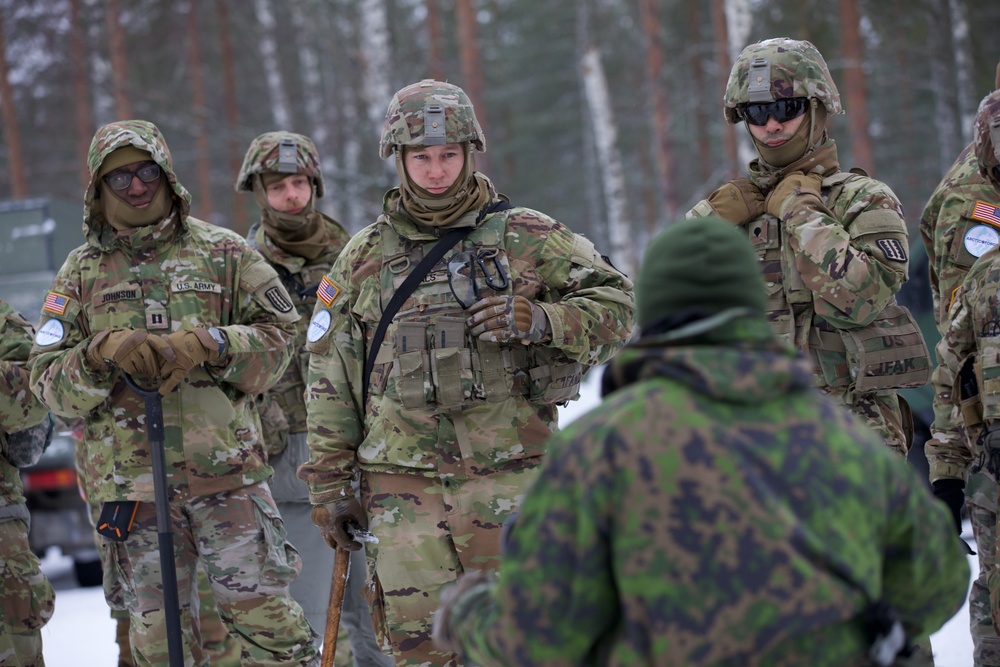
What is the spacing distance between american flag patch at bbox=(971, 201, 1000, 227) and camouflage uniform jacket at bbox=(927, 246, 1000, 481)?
444mm

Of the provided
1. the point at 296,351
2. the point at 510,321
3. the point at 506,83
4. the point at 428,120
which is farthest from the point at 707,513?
the point at 506,83

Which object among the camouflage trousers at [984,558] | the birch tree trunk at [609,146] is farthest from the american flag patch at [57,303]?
the birch tree trunk at [609,146]

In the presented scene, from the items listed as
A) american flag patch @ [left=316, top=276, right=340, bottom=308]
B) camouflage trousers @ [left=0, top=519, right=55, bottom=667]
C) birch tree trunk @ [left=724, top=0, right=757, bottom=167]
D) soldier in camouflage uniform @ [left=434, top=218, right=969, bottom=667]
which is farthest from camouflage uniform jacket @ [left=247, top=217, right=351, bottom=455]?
birch tree trunk @ [left=724, top=0, right=757, bottom=167]

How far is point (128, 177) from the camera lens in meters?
4.71

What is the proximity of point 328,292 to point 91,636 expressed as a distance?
13.0 ft

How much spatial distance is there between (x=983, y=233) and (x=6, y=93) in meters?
21.4

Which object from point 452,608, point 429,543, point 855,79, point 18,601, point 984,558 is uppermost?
point 855,79

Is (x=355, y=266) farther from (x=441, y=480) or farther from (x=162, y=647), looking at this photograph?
(x=162, y=647)

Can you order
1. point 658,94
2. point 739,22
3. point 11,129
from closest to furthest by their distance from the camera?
point 739,22
point 658,94
point 11,129

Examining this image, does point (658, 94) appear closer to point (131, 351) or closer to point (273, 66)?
point (273, 66)

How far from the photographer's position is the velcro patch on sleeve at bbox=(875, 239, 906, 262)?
4062 mm

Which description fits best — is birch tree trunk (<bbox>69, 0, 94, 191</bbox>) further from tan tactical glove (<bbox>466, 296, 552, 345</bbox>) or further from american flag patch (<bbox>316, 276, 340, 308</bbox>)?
tan tactical glove (<bbox>466, 296, 552, 345</bbox>)

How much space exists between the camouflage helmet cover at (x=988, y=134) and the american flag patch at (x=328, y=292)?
2482mm

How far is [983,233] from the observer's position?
15.6 ft
